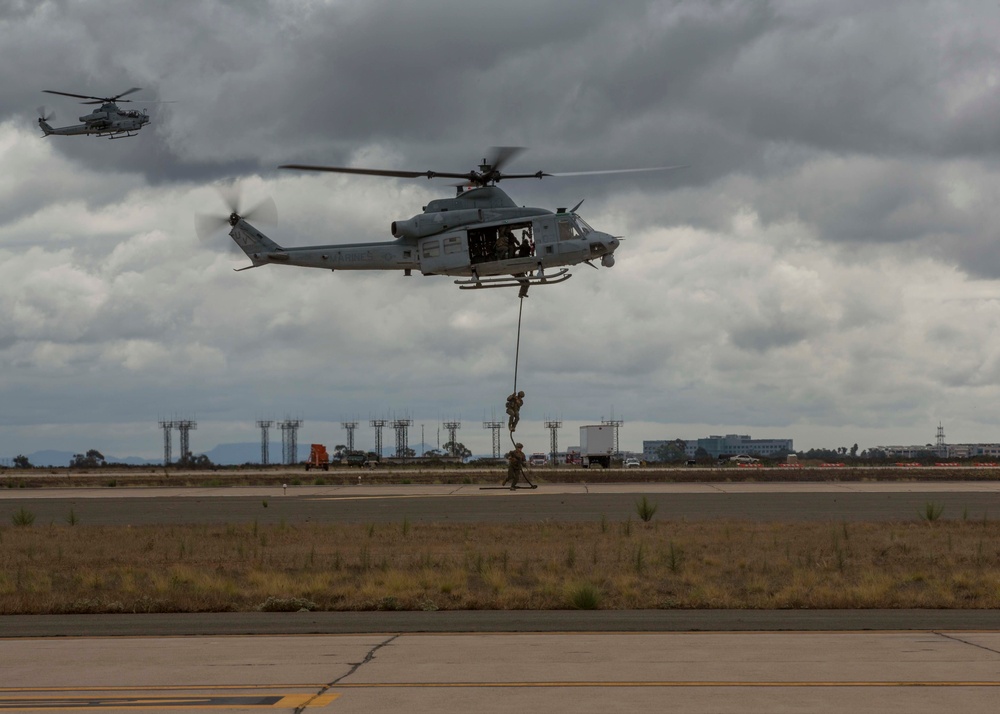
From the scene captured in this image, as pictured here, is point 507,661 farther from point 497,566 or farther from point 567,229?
point 567,229

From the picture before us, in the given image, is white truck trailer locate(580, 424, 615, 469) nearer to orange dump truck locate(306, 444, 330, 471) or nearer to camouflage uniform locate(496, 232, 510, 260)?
orange dump truck locate(306, 444, 330, 471)

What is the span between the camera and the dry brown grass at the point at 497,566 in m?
19.5

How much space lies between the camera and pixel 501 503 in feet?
144

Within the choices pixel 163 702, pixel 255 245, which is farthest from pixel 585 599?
pixel 255 245

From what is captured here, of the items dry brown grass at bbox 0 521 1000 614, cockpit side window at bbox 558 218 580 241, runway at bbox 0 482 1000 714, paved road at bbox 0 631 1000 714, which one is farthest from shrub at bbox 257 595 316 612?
cockpit side window at bbox 558 218 580 241

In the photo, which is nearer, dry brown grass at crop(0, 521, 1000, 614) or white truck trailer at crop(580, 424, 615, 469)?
dry brown grass at crop(0, 521, 1000, 614)

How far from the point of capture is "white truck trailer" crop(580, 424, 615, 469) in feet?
377

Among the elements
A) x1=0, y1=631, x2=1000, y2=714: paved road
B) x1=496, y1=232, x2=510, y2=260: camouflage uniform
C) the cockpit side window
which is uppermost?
the cockpit side window

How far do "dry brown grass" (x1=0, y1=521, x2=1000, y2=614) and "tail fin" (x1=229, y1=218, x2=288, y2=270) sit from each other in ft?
32.0

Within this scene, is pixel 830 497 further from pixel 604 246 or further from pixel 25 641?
pixel 25 641

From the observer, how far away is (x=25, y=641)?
50.5 ft

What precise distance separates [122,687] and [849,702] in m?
7.27

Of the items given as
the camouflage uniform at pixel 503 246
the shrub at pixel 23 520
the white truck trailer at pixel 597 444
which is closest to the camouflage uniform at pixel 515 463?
the camouflage uniform at pixel 503 246

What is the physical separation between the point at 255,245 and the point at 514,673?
3041 cm
